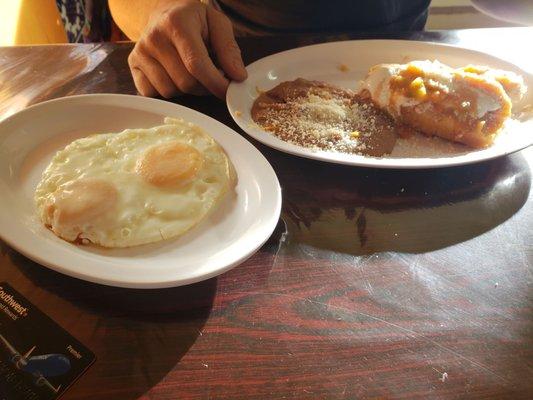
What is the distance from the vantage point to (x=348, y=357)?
87cm

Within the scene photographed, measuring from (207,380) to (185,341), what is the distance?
0.09m

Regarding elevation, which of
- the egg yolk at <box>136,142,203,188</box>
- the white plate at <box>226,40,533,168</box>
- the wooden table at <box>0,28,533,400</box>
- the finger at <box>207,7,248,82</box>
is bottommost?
the wooden table at <box>0,28,533,400</box>

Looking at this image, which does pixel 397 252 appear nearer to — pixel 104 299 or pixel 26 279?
pixel 104 299

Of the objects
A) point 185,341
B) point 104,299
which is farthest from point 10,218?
point 185,341

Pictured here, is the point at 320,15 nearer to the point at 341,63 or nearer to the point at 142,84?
the point at 341,63

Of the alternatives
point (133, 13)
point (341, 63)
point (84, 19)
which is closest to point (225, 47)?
point (341, 63)

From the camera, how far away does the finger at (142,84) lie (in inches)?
62.0

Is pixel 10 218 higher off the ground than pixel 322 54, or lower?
higher

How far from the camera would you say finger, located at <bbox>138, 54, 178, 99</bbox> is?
1.52 metres

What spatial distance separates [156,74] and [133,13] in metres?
0.74

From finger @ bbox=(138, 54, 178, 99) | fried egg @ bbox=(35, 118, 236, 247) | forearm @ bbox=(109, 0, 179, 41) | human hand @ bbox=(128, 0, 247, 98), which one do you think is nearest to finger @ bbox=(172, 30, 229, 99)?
human hand @ bbox=(128, 0, 247, 98)

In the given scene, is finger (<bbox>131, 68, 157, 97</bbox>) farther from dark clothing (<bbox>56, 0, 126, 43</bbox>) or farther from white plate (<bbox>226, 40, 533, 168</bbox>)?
dark clothing (<bbox>56, 0, 126, 43</bbox>)

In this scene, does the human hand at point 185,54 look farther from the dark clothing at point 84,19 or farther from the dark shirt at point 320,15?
the dark clothing at point 84,19

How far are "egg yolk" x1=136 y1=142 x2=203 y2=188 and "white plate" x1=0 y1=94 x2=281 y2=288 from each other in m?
0.11
